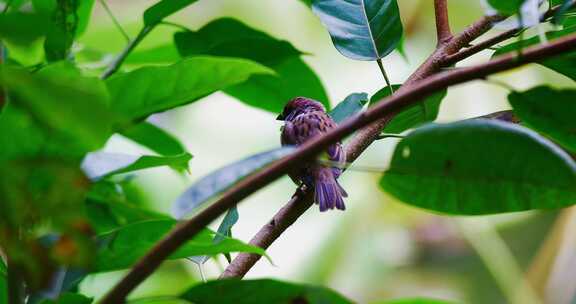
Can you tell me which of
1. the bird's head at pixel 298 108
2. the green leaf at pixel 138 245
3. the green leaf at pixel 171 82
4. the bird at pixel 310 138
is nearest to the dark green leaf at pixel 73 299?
the green leaf at pixel 138 245

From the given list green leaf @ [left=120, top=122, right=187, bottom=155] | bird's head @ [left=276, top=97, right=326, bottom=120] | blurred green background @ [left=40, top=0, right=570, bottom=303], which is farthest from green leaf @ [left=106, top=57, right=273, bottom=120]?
blurred green background @ [left=40, top=0, right=570, bottom=303]

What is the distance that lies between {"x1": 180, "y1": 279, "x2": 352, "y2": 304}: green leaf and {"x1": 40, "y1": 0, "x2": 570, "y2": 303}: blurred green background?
1787 mm

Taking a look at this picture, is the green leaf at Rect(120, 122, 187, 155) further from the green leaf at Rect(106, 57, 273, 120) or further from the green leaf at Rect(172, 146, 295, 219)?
the green leaf at Rect(172, 146, 295, 219)

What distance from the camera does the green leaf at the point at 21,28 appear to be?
0.52m

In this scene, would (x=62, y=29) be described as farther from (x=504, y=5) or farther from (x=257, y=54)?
(x=504, y=5)

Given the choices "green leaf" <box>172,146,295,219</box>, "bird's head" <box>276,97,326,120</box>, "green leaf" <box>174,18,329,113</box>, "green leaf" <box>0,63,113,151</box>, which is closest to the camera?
"green leaf" <box>0,63,113,151</box>

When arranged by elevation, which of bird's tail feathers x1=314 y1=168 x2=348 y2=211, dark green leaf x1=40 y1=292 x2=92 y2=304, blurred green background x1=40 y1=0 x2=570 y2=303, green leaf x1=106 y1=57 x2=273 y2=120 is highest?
green leaf x1=106 y1=57 x2=273 y2=120

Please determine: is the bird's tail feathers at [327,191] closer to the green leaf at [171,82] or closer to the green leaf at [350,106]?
the green leaf at [350,106]

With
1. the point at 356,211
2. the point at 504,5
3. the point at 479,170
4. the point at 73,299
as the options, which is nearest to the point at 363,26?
the point at 504,5

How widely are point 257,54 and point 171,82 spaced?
0.39 metres

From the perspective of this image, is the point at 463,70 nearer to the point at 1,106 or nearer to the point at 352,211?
the point at 1,106

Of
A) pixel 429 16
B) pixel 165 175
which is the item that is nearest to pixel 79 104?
pixel 165 175

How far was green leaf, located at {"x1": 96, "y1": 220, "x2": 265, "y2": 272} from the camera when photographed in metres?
0.69

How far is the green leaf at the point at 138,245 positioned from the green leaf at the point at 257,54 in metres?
0.42
